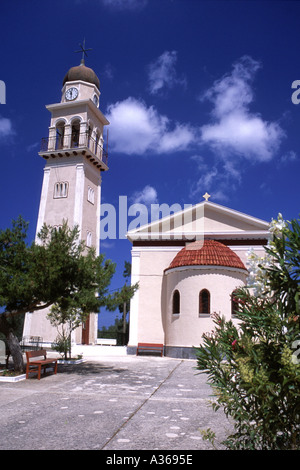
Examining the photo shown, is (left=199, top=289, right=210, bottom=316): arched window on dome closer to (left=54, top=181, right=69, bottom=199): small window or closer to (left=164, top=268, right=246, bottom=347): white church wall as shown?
(left=164, top=268, right=246, bottom=347): white church wall

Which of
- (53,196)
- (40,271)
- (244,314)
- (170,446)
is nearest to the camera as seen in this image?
(244,314)

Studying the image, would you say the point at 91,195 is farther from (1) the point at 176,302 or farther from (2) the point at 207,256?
(2) the point at 207,256

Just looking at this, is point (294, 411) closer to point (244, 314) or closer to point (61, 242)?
point (244, 314)

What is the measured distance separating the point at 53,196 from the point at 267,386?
86.1ft

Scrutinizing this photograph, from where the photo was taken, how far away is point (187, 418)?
6707 millimetres

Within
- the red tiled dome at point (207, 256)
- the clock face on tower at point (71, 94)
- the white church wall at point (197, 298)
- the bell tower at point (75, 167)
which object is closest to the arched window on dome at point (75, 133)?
the bell tower at point (75, 167)

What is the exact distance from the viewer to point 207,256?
19484mm

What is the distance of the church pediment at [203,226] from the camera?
864 inches

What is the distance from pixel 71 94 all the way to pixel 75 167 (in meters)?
6.92

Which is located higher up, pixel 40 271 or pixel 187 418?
pixel 40 271

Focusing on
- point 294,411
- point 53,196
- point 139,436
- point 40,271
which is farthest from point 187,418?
point 53,196

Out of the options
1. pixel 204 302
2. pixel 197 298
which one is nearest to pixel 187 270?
pixel 197 298

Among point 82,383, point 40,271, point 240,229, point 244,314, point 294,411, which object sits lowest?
point 82,383
